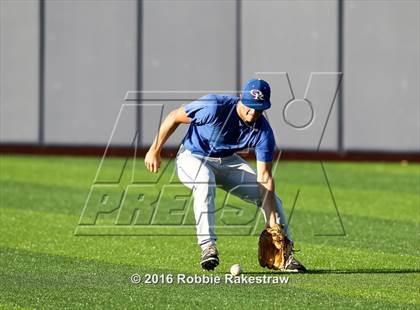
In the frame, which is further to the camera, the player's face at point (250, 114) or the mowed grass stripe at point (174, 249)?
the mowed grass stripe at point (174, 249)

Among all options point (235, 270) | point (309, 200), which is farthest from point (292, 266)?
point (309, 200)

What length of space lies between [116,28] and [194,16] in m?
1.57

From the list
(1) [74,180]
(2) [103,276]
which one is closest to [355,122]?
(1) [74,180]

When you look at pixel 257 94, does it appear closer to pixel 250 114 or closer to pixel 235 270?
pixel 250 114

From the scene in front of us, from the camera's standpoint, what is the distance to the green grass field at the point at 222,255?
1007 cm

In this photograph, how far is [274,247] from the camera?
11.4 metres

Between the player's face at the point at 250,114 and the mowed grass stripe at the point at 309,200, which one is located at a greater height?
the player's face at the point at 250,114

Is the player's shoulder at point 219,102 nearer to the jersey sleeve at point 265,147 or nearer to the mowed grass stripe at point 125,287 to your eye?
the jersey sleeve at point 265,147

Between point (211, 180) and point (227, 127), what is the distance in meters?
0.49

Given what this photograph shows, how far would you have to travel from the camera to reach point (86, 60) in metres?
25.8

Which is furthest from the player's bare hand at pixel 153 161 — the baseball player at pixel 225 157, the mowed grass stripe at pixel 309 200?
the mowed grass stripe at pixel 309 200

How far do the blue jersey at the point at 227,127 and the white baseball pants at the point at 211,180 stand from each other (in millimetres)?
238

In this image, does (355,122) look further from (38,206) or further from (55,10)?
(38,206)

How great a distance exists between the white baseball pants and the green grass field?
0.61 metres
